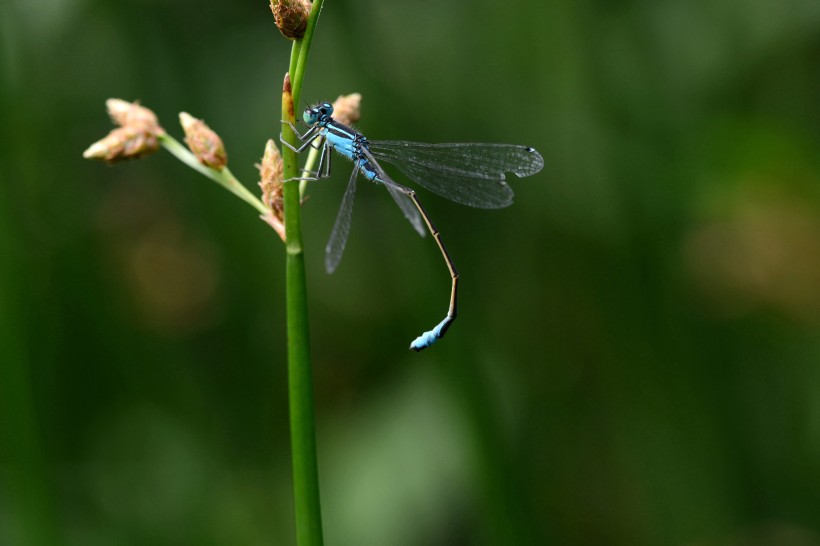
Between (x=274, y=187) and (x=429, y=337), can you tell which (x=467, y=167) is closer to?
(x=429, y=337)

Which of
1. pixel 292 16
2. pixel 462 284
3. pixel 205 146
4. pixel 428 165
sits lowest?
pixel 462 284

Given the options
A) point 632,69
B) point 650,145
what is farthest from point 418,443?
point 632,69

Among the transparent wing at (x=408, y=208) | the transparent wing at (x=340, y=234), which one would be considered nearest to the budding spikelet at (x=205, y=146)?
the transparent wing at (x=340, y=234)

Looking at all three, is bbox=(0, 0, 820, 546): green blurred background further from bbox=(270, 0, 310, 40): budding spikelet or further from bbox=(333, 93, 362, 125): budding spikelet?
bbox=(270, 0, 310, 40): budding spikelet

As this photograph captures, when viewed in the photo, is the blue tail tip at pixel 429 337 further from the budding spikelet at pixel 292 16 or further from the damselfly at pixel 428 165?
the budding spikelet at pixel 292 16

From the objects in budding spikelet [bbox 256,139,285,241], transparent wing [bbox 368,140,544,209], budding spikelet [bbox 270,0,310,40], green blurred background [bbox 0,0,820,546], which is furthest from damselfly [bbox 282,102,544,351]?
budding spikelet [bbox 270,0,310,40]

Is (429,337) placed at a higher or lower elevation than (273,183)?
lower

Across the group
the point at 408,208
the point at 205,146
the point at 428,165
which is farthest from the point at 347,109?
the point at 428,165
